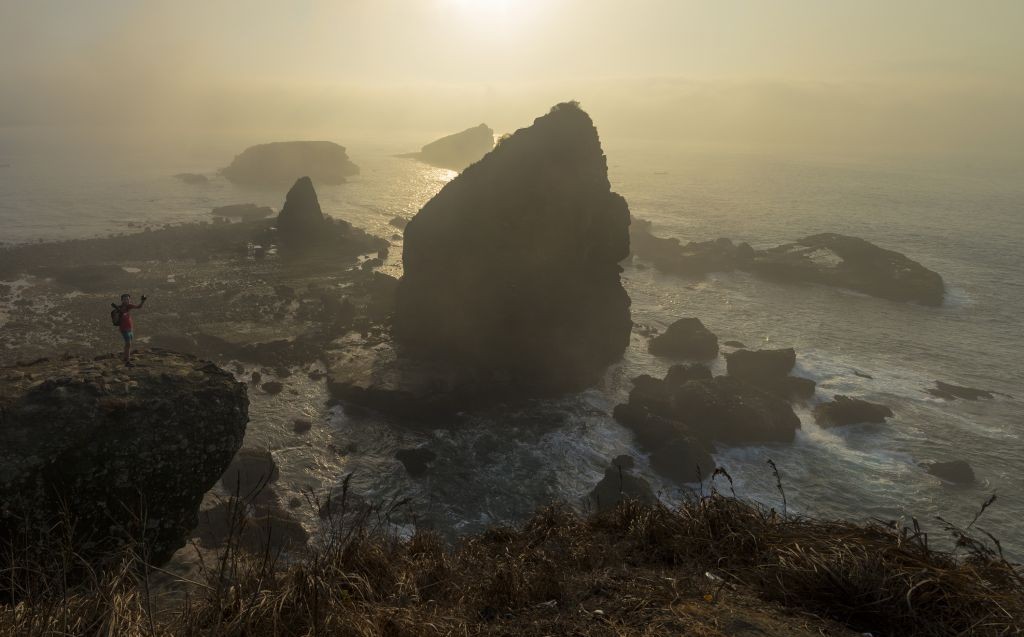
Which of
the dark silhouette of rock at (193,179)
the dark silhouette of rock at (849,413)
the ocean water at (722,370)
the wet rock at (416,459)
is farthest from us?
the dark silhouette of rock at (193,179)

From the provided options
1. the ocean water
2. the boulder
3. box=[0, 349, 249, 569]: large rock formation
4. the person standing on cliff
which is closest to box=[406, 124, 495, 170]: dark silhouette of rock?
the ocean water

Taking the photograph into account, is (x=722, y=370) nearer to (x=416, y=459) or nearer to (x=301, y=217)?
(x=416, y=459)

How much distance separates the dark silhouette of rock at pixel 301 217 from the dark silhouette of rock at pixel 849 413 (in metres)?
44.4

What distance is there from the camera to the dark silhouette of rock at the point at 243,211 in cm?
6335

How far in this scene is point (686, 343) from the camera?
3061 cm

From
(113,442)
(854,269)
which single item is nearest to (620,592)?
(113,442)

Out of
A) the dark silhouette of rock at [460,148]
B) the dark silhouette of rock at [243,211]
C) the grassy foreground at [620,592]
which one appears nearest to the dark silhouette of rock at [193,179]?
the dark silhouette of rock at [243,211]

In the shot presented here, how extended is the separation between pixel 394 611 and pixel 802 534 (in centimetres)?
386

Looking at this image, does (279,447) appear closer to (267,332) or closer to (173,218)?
(267,332)

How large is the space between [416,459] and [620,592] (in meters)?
16.2

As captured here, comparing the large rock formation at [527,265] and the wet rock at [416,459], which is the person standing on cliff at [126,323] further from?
the large rock formation at [527,265]

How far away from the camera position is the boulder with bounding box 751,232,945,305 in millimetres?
44344

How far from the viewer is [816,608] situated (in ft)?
13.0

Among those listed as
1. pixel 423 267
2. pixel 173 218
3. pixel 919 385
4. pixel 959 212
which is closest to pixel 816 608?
pixel 423 267
